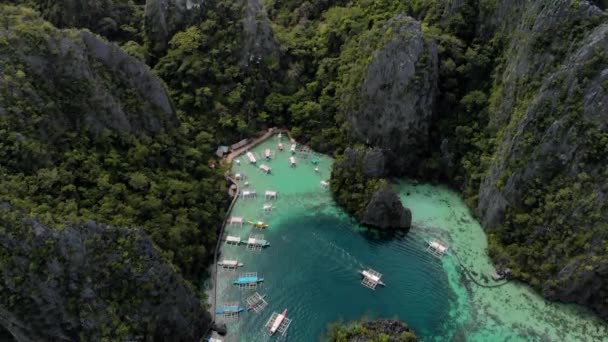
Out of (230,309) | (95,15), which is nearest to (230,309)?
(230,309)

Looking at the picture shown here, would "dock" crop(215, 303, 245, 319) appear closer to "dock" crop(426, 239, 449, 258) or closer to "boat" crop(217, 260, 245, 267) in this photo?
"boat" crop(217, 260, 245, 267)

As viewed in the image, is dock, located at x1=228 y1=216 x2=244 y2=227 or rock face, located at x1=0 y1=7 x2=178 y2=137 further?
dock, located at x1=228 y1=216 x2=244 y2=227

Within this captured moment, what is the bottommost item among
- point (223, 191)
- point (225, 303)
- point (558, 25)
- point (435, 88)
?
point (225, 303)

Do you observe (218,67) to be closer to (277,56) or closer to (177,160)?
(277,56)

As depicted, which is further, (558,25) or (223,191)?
(223,191)

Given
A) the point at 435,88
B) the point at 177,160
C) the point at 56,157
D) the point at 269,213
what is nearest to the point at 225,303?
the point at 269,213

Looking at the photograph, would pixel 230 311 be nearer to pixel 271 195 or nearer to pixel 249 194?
pixel 249 194

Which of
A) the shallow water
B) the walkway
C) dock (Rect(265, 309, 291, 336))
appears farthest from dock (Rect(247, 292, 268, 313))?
the walkway
